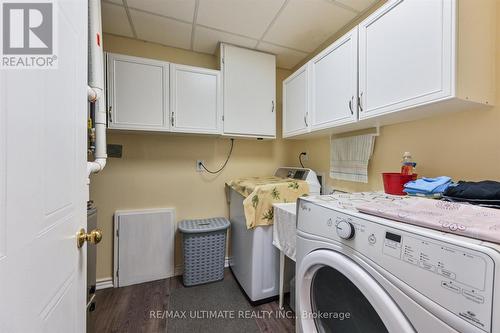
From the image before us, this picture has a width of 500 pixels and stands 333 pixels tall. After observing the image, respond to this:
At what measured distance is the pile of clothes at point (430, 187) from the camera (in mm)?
964

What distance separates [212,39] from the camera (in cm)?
200

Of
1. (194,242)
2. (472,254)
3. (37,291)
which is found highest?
(472,254)

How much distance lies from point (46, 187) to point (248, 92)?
1840 millimetres

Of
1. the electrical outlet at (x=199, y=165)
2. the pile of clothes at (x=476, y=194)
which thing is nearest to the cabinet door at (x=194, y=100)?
the electrical outlet at (x=199, y=165)

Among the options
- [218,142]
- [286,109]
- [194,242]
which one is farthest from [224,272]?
[286,109]

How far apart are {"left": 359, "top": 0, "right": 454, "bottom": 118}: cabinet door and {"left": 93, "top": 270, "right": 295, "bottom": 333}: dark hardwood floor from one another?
1553 mm

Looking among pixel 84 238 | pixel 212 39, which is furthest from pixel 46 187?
pixel 212 39

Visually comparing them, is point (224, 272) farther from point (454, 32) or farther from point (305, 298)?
point (454, 32)

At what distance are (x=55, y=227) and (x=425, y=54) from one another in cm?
151

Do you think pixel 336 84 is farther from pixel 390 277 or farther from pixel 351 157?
pixel 390 277

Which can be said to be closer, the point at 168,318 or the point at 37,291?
the point at 37,291

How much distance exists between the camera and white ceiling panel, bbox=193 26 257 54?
1900mm

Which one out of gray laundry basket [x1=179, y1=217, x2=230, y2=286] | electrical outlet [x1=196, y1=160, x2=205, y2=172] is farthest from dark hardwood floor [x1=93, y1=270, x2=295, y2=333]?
electrical outlet [x1=196, y1=160, x2=205, y2=172]

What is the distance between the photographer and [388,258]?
0.60m
